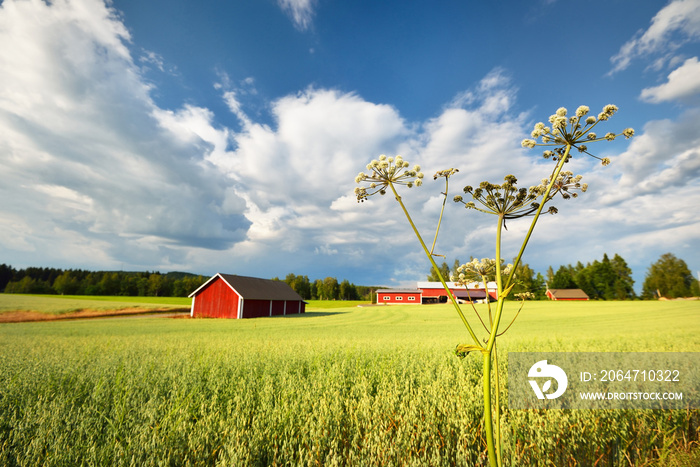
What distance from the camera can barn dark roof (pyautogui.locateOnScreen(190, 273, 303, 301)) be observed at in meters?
42.0

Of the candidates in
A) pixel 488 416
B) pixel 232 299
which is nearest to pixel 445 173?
pixel 488 416

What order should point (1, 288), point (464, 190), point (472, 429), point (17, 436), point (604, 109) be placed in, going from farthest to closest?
point (1, 288) → point (472, 429) → point (17, 436) → point (464, 190) → point (604, 109)

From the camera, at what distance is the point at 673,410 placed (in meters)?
4.10

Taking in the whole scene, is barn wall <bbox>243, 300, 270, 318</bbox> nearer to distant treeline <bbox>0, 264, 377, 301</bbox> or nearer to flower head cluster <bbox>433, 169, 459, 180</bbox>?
flower head cluster <bbox>433, 169, 459, 180</bbox>

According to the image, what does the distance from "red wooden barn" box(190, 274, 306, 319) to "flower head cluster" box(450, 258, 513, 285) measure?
41.0m

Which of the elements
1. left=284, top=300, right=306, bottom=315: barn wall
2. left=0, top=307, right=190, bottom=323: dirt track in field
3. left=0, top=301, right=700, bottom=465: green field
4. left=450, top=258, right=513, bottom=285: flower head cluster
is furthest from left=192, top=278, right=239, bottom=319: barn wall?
left=450, top=258, right=513, bottom=285: flower head cluster

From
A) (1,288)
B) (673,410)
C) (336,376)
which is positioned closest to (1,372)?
(336,376)

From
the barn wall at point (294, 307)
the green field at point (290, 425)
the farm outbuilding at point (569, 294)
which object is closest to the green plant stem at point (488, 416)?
the green field at point (290, 425)

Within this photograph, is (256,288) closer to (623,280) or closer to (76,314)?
(76,314)

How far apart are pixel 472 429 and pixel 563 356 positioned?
16.6ft

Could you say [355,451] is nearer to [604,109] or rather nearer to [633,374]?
[604,109]

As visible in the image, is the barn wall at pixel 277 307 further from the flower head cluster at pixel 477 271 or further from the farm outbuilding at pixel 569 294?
the farm outbuilding at pixel 569 294

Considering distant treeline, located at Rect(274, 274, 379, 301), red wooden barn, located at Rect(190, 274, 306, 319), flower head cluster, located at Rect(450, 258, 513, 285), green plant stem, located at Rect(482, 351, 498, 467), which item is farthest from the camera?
distant treeline, located at Rect(274, 274, 379, 301)

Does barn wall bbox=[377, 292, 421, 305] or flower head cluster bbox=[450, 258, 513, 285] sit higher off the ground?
→ flower head cluster bbox=[450, 258, 513, 285]
